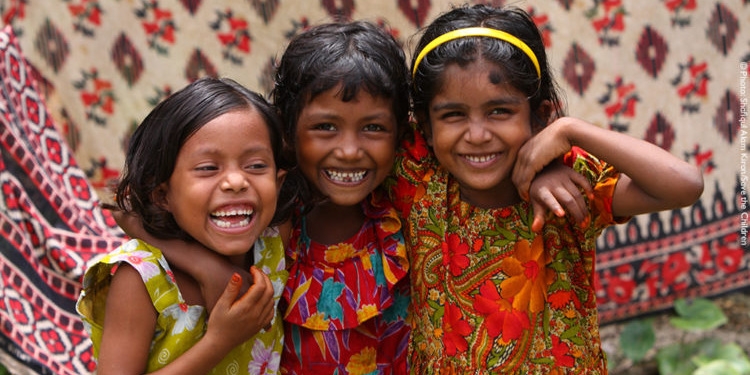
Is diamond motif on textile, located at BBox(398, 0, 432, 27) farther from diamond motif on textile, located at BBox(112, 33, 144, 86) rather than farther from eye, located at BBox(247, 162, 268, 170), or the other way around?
eye, located at BBox(247, 162, 268, 170)

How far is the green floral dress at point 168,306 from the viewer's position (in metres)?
1.55

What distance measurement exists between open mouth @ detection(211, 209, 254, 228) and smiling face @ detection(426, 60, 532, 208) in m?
0.44

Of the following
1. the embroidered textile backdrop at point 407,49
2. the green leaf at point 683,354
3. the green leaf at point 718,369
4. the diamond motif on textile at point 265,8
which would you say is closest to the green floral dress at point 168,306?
the embroidered textile backdrop at point 407,49

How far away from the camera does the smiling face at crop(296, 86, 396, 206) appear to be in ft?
5.60

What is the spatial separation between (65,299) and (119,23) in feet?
3.18

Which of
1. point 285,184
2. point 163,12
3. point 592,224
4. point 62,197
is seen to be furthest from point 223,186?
point 163,12

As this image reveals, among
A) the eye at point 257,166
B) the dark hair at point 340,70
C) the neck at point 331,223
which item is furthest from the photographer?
the neck at point 331,223

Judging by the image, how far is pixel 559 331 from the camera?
1.75m

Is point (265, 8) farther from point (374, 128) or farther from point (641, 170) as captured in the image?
point (641, 170)

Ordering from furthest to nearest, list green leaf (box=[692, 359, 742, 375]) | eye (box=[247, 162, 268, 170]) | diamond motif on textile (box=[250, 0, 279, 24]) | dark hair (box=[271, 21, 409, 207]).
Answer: diamond motif on textile (box=[250, 0, 279, 24]), green leaf (box=[692, 359, 742, 375]), dark hair (box=[271, 21, 409, 207]), eye (box=[247, 162, 268, 170])

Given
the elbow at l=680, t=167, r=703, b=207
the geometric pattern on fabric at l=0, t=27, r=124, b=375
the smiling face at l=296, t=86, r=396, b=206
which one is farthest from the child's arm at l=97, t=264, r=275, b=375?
the geometric pattern on fabric at l=0, t=27, r=124, b=375

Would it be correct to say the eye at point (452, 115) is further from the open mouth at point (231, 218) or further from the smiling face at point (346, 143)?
the open mouth at point (231, 218)

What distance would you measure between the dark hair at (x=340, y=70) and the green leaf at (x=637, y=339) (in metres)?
1.61

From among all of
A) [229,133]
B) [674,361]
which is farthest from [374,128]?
[674,361]
